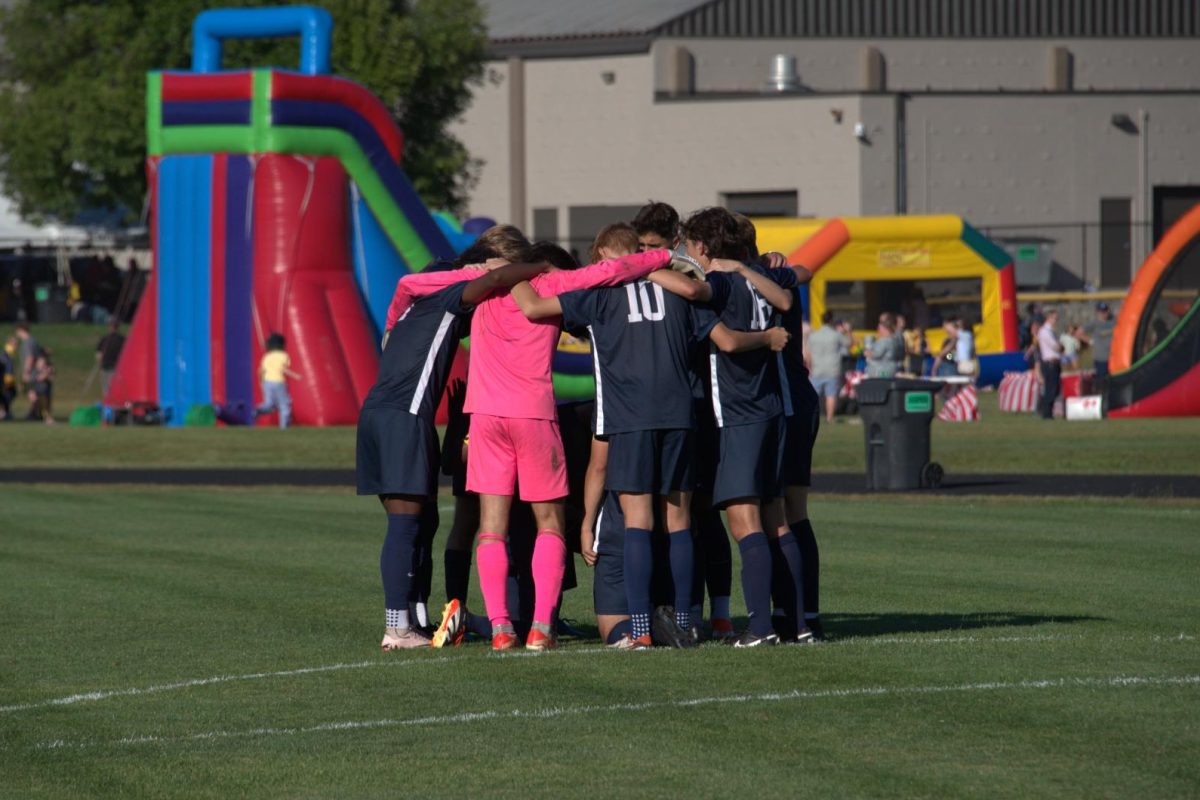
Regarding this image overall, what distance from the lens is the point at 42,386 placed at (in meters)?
32.8

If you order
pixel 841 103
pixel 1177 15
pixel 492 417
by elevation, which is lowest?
pixel 492 417

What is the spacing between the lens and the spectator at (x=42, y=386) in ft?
107

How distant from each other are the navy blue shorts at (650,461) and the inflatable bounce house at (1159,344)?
2026 centimetres

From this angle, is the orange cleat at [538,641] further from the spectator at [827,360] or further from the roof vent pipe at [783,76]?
the roof vent pipe at [783,76]

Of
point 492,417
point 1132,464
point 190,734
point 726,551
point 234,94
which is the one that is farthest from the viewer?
point 234,94

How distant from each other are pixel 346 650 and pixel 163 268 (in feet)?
65.5

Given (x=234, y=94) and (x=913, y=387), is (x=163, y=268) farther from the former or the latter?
(x=913, y=387)

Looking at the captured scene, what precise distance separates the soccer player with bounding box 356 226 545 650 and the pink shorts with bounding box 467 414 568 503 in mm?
247

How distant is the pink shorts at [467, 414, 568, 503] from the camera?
329 inches

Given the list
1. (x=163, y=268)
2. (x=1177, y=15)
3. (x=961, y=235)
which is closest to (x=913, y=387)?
(x=163, y=268)

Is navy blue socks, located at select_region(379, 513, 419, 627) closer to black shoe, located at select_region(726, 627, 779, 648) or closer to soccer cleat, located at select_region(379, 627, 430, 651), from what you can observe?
soccer cleat, located at select_region(379, 627, 430, 651)

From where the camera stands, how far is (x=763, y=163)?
171 ft

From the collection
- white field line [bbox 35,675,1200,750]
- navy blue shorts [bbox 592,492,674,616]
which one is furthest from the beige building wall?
white field line [bbox 35,675,1200,750]

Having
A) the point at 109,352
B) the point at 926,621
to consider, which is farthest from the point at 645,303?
the point at 109,352
